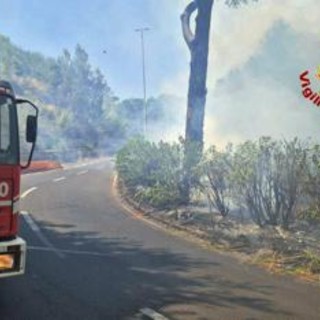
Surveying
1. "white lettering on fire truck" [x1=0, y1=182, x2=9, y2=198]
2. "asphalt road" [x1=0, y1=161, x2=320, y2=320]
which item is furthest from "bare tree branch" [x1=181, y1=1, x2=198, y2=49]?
"white lettering on fire truck" [x1=0, y1=182, x2=9, y2=198]

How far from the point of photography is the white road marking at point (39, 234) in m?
11.0

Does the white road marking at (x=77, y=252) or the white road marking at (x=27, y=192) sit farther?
the white road marking at (x=27, y=192)

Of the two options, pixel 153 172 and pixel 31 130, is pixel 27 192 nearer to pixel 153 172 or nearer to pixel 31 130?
pixel 153 172

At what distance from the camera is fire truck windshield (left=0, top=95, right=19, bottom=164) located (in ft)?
23.8

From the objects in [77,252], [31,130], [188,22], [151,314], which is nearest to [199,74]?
[188,22]

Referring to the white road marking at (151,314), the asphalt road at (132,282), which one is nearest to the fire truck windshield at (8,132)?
the asphalt road at (132,282)

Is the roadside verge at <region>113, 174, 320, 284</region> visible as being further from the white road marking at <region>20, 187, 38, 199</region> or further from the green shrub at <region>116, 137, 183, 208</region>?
the white road marking at <region>20, 187, 38, 199</region>

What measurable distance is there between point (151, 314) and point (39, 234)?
19.2 ft

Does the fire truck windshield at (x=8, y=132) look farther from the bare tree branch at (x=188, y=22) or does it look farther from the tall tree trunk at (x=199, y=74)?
the bare tree branch at (x=188, y=22)

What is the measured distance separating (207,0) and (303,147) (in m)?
8.99

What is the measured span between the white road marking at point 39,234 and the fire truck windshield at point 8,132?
373 centimetres

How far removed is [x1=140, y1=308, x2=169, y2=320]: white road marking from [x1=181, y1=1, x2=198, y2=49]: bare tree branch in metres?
13.9

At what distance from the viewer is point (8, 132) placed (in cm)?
735

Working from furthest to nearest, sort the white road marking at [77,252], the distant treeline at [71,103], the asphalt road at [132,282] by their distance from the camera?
the distant treeline at [71,103] → the white road marking at [77,252] → the asphalt road at [132,282]
